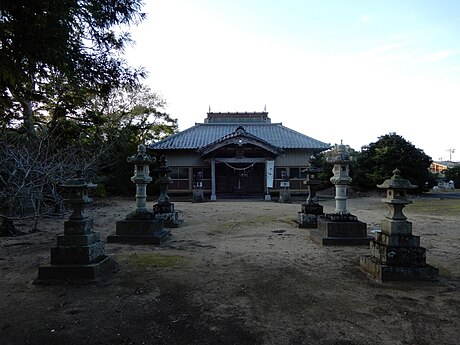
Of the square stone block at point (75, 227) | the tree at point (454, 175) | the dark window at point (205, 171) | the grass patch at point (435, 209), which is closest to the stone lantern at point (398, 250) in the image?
the square stone block at point (75, 227)

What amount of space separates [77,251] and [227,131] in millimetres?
23163

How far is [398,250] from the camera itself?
486 centimetres

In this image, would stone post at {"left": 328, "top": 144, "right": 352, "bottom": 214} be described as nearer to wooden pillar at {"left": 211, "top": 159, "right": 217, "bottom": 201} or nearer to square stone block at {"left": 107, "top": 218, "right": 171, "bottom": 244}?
square stone block at {"left": 107, "top": 218, "right": 171, "bottom": 244}

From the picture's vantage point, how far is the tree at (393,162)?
24.6 meters

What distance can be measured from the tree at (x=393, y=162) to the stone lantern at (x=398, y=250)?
69.6 ft

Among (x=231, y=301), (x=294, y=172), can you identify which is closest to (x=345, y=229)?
(x=231, y=301)

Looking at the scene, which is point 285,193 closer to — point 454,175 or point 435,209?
point 435,209

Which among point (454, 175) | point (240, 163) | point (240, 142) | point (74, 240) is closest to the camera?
point (74, 240)

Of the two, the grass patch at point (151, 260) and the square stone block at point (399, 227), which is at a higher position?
the square stone block at point (399, 227)

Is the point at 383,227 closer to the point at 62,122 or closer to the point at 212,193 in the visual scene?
the point at 62,122

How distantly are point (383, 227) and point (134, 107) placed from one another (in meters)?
25.5

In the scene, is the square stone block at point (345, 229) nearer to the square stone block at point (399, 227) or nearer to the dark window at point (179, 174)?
the square stone block at point (399, 227)

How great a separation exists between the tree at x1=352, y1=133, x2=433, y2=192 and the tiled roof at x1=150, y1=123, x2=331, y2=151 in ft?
16.2

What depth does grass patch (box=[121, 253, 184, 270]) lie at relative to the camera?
5.68 metres
